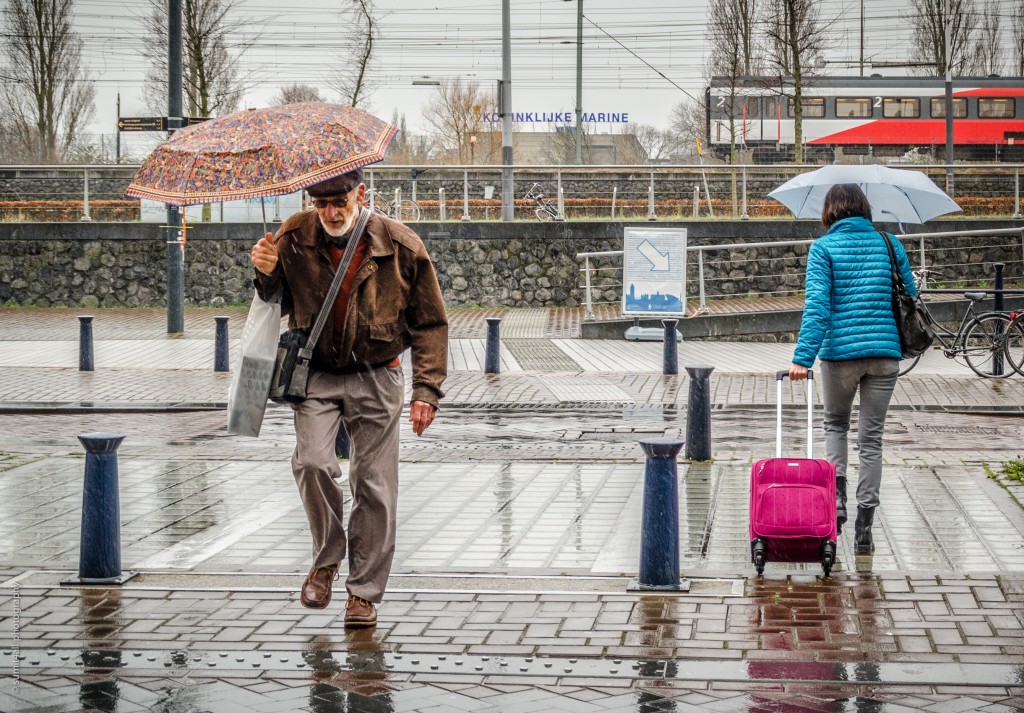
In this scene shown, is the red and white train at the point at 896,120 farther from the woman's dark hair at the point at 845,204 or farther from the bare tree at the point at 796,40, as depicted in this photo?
the woman's dark hair at the point at 845,204

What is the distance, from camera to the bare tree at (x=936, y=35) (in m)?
53.1

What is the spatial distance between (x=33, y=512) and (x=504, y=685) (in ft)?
14.3

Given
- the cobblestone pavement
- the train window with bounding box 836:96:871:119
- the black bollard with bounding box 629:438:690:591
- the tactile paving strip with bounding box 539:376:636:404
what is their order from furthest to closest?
the train window with bounding box 836:96:871:119
the tactile paving strip with bounding box 539:376:636:404
the black bollard with bounding box 629:438:690:591
the cobblestone pavement

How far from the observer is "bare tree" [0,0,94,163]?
145ft

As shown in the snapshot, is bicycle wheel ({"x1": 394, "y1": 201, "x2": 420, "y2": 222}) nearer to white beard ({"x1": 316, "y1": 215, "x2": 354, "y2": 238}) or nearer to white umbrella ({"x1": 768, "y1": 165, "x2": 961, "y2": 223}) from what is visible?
white umbrella ({"x1": 768, "y1": 165, "x2": 961, "y2": 223})

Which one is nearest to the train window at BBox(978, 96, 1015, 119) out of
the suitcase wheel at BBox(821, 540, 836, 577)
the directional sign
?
the directional sign

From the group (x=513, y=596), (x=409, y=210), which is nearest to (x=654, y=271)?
(x=409, y=210)

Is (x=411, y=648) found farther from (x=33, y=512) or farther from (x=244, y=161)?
(x=33, y=512)

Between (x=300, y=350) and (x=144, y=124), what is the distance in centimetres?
1579

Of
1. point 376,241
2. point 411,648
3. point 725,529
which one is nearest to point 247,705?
point 411,648

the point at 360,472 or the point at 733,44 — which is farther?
the point at 733,44

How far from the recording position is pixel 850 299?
266 inches

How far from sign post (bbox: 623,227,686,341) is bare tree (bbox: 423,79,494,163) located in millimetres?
37400

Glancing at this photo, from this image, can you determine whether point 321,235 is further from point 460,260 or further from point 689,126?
point 689,126
